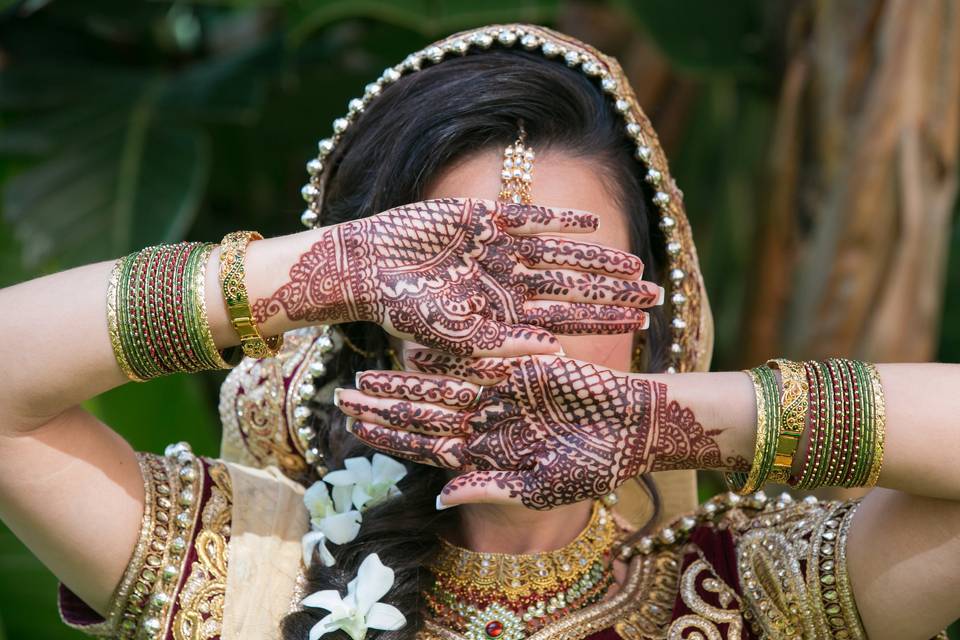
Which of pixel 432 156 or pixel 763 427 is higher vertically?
pixel 432 156

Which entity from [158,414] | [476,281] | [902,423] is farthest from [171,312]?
[158,414]

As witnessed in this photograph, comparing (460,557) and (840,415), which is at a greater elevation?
(840,415)

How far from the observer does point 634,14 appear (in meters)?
2.68

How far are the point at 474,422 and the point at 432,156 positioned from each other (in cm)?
36

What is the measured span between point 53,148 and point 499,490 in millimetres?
2002

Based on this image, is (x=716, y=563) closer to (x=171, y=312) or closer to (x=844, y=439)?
(x=844, y=439)

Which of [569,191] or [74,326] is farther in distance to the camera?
[569,191]

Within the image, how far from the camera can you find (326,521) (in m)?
1.44

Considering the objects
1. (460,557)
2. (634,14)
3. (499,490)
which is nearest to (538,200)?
(499,490)

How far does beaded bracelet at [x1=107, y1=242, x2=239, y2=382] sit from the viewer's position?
1188 millimetres

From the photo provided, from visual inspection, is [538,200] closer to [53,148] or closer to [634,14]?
[634,14]

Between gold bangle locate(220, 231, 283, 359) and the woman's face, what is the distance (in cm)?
19

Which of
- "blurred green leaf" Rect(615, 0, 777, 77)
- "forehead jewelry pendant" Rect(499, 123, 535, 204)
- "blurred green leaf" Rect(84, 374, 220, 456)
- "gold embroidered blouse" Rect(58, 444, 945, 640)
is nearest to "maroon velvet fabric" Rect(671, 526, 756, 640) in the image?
"gold embroidered blouse" Rect(58, 444, 945, 640)

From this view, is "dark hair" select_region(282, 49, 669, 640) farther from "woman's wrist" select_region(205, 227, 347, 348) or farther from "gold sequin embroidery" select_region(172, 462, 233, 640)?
"woman's wrist" select_region(205, 227, 347, 348)
